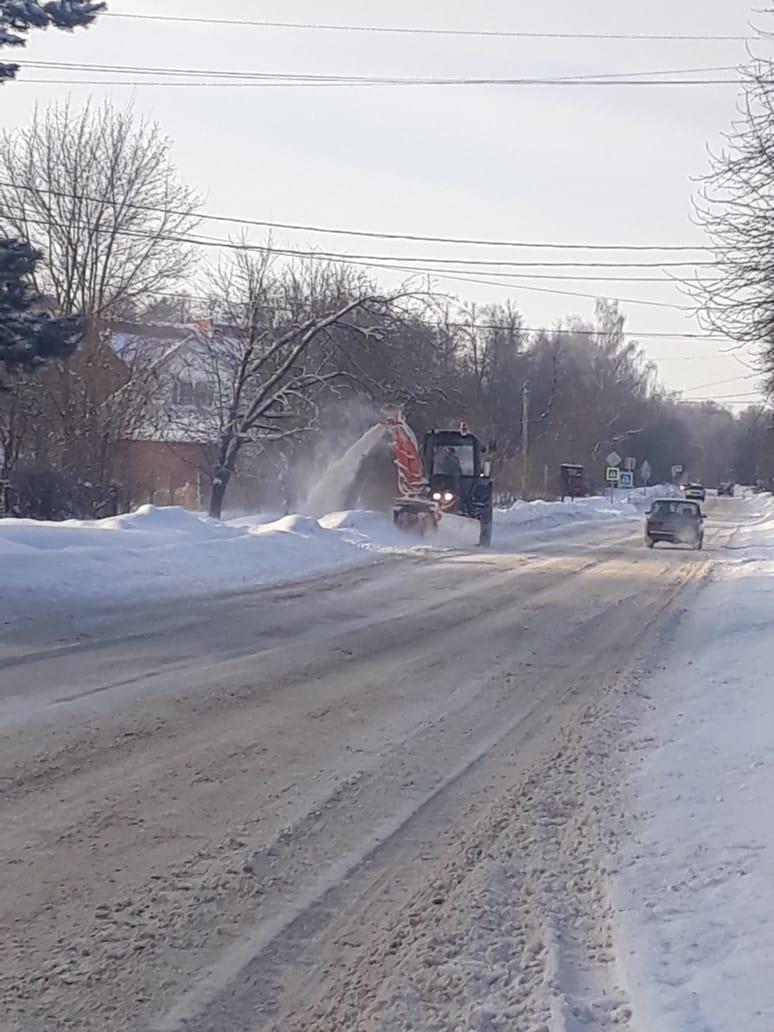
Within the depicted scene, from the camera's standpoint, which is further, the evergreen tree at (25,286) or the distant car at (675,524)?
the distant car at (675,524)

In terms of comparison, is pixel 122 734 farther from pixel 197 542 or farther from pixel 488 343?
pixel 488 343

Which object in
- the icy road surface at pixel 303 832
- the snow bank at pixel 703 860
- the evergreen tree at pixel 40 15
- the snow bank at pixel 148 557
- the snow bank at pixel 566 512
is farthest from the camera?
the snow bank at pixel 566 512

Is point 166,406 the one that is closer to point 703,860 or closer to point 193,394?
point 193,394

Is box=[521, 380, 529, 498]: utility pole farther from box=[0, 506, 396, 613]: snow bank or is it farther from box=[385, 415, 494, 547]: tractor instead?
box=[0, 506, 396, 613]: snow bank

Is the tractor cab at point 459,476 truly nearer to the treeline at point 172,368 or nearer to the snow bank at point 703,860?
the treeline at point 172,368

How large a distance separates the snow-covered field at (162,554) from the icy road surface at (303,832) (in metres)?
2.89

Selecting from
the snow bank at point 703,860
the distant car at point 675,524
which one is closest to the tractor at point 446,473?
the distant car at point 675,524

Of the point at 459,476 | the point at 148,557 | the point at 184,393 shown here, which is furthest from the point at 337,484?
the point at 148,557

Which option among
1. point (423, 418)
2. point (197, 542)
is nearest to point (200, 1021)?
point (197, 542)

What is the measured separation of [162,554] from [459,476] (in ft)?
46.8

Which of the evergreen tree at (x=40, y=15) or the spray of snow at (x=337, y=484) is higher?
the evergreen tree at (x=40, y=15)

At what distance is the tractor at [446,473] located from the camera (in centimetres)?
3325

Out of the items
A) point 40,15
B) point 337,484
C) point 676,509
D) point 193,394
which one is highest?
point 40,15

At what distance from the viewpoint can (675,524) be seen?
37.1 metres
